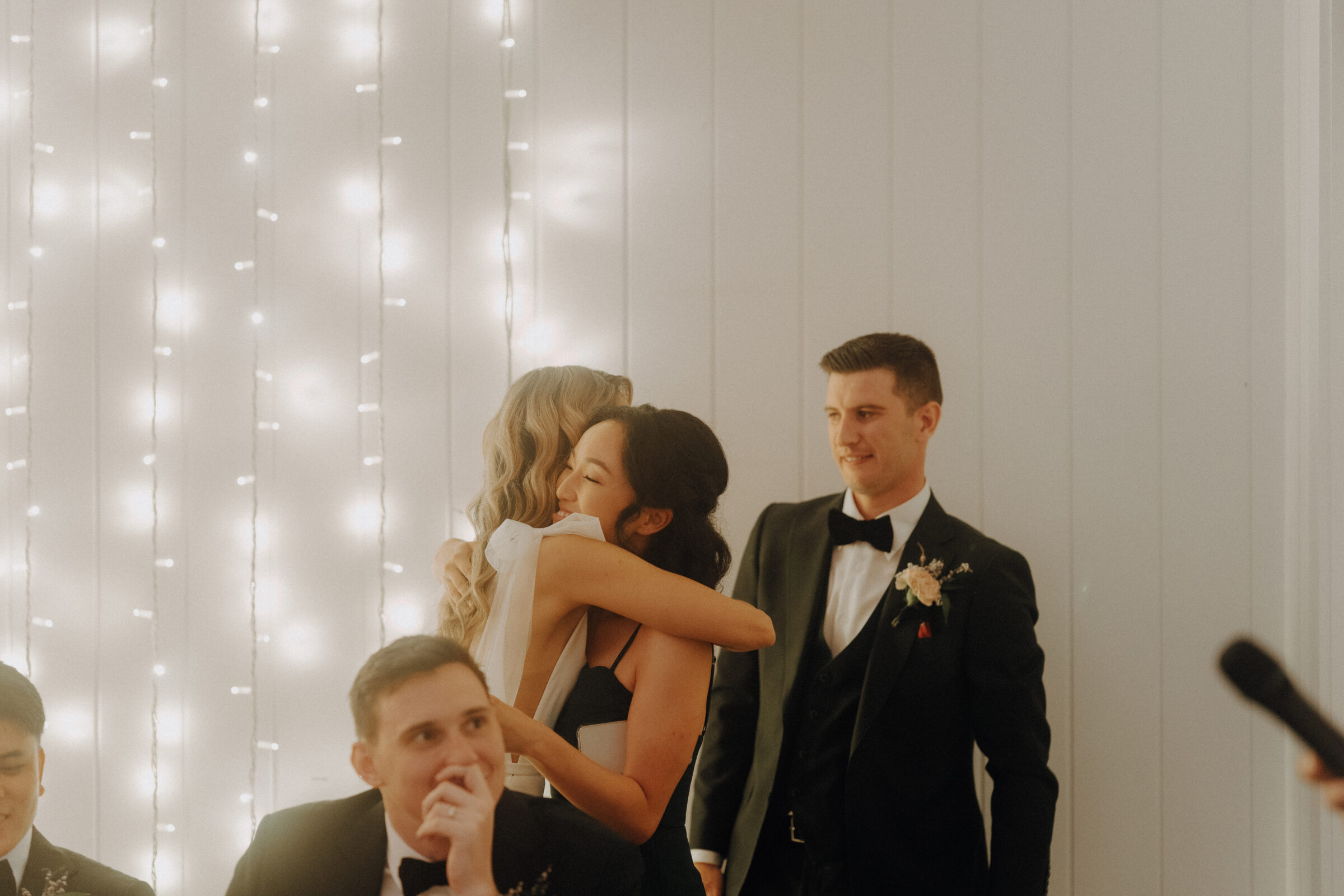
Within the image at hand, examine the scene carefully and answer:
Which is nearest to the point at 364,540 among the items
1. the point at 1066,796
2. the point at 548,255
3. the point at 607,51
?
the point at 548,255

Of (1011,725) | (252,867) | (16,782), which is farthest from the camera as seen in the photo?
(1011,725)

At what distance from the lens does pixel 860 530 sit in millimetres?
1856

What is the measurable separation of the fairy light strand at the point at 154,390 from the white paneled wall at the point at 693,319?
0.02 metres

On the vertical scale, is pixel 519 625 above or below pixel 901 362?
below

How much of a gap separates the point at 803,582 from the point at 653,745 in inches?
26.8

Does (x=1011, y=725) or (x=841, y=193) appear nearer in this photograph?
(x=1011, y=725)

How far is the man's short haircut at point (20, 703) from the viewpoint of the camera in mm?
1153

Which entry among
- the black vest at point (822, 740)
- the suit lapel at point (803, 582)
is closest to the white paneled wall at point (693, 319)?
the suit lapel at point (803, 582)

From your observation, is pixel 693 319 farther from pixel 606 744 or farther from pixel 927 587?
pixel 606 744

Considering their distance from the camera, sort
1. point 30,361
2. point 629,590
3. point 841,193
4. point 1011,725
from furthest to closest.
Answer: point 30,361 → point 841,193 → point 1011,725 → point 629,590

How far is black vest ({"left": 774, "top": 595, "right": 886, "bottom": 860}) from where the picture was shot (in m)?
1.72

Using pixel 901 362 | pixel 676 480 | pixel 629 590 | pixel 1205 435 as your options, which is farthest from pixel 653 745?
pixel 1205 435

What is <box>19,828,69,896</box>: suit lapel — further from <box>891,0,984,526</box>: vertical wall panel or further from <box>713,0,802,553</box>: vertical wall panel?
<box>891,0,984,526</box>: vertical wall panel

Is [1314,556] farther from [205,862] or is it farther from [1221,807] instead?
[205,862]
